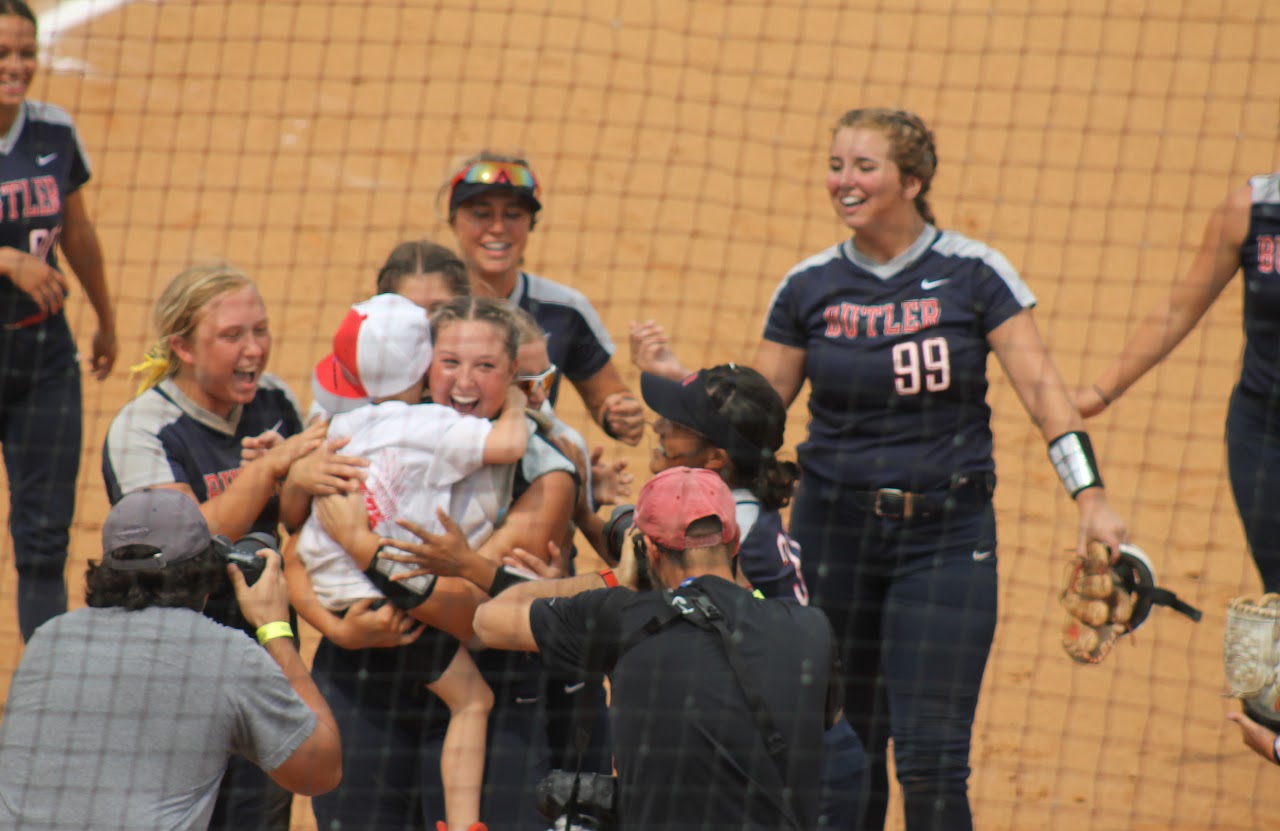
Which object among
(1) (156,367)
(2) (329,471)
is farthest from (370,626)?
(1) (156,367)

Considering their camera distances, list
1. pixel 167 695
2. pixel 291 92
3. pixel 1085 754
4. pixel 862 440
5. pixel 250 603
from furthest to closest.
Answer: pixel 291 92 → pixel 1085 754 → pixel 862 440 → pixel 250 603 → pixel 167 695

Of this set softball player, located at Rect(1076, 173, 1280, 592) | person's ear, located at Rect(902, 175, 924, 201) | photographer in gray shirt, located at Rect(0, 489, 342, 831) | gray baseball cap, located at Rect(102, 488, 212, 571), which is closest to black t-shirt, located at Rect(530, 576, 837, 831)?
photographer in gray shirt, located at Rect(0, 489, 342, 831)

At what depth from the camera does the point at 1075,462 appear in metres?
4.37

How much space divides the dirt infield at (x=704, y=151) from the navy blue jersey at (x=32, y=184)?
86.2 inches

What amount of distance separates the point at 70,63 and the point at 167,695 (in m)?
9.66

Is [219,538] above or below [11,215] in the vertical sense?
below

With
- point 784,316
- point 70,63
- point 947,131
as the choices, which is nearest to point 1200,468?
point 947,131

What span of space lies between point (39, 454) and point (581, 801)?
279cm

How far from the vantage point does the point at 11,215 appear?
5312 millimetres

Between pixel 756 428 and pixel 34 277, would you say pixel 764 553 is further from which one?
pixel 34 277

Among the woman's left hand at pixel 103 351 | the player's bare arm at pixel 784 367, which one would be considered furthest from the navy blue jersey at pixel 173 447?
the woman's left hand at pixel 103 351

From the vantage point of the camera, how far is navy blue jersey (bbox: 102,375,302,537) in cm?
405

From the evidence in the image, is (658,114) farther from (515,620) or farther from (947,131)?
(515,620)

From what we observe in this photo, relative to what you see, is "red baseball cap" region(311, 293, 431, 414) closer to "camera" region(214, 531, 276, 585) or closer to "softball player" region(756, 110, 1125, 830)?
"camera" region(214, 531, 276, 585)
